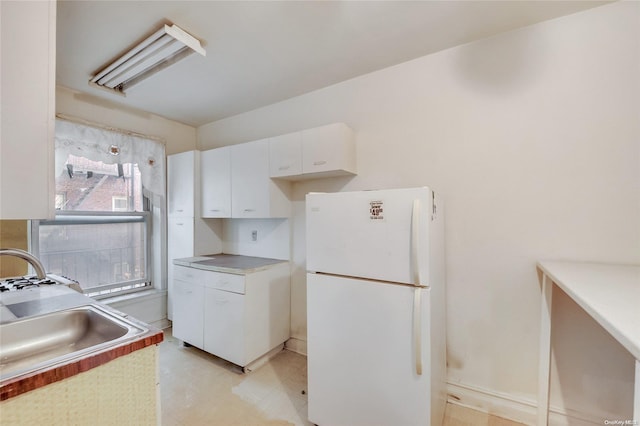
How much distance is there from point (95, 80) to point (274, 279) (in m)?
2.22

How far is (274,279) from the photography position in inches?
98.8

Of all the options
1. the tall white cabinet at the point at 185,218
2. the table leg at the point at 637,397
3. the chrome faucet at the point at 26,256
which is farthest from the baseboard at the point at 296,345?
the table leg at the point at 637,397

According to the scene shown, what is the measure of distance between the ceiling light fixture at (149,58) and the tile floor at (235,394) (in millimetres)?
2374

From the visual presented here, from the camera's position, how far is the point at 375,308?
145 cm

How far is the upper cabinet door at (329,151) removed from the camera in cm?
212

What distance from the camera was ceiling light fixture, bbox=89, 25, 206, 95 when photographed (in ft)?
5.51

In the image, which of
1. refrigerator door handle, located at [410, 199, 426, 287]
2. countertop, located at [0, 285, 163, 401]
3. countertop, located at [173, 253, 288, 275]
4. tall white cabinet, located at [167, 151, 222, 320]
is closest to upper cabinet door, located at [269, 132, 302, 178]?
countertop, located at [173, 253, 288, 275]

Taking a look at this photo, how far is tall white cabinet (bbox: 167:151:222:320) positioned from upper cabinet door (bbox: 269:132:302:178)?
1.04m

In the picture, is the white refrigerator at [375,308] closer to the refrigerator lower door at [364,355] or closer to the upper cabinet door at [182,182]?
the refrigerator lower door at [364,355]

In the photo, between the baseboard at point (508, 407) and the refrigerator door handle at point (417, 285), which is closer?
the refrigerator door handle at point (417, 285)

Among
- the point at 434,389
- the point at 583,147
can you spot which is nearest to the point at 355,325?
the point at 434,389

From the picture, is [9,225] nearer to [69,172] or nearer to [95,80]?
[69,172]

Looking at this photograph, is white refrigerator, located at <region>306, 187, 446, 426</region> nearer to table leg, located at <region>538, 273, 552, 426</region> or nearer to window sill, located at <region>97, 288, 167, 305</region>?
table leg, located at <region>538, 273, 552, 426</region>

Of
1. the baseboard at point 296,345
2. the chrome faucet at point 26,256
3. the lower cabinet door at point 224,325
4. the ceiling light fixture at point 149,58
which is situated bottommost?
the baseboard at point 296,345
